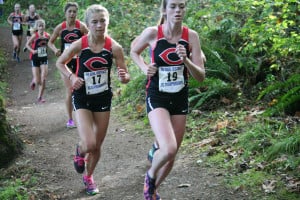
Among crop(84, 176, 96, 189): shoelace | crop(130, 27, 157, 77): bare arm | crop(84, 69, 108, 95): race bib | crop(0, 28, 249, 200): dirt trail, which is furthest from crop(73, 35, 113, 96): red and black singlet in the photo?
crop(0, 28, 249, 200): dirt trail

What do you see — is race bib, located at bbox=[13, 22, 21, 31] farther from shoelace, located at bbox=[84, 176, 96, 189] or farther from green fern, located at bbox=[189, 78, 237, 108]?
shoelace, located at bbox=[84, 176, 96, 189]

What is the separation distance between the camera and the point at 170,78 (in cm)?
489

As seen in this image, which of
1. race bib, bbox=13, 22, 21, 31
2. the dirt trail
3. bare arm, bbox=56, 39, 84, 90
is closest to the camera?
bare arm, bbox=56, 39, 84, 90

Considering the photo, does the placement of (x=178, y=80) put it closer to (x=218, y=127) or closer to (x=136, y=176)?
(x=136, y=176)

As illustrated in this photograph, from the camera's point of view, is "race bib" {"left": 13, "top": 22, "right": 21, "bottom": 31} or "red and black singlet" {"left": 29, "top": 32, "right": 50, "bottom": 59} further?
"race bib" {"left": 13, "top": 22, "right": 21, "bottom": 31}

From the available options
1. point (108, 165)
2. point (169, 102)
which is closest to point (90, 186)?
point (108, 165)

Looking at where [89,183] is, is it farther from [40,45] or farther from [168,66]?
[40,45]

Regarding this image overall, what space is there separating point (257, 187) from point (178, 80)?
1.65 meters

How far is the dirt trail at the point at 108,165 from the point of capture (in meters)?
5.81

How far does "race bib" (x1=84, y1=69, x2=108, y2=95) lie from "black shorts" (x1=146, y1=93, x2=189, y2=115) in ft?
2.95

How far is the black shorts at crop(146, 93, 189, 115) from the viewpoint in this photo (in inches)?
193

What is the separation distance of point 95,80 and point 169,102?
1154 millimetres

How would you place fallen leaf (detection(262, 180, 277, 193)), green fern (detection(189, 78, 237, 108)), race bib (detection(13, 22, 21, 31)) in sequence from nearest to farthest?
fallen leaf (detection(262, 180, 277, 193))
green fern (detection(189, 78, 237, 108))
race bib (detection(13, 22, 21, 31))

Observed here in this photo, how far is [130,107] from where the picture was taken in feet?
34.0
